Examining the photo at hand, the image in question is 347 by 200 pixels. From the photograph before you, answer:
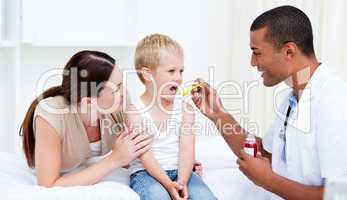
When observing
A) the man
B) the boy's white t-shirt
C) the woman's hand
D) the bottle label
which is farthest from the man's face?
the woman's hand

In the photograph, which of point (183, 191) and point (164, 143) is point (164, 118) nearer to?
point (164, 143)

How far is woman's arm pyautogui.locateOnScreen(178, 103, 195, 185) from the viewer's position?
1.62 metres

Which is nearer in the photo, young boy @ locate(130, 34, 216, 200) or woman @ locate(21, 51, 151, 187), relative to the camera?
woman @ locate(21, 51, 151, 187)

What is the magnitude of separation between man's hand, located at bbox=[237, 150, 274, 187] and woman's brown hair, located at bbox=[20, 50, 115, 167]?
1.61ft

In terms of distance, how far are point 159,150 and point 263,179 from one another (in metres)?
0.38

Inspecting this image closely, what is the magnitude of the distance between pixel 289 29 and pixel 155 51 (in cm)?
44

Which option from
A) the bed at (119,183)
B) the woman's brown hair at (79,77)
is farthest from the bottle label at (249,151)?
the woman's brown hair at (79,77)

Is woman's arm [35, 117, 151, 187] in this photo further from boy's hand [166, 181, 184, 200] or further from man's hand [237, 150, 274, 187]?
man's hand [237, 150, 274, 187]

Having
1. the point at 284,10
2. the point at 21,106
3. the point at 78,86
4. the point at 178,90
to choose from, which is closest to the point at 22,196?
the point at 78,86

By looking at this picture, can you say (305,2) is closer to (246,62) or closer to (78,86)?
(246,62)

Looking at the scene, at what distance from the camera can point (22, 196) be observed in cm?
137

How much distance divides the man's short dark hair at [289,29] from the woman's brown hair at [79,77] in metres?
0.51

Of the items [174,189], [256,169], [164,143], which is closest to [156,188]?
[174,189]

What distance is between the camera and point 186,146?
1.67m
